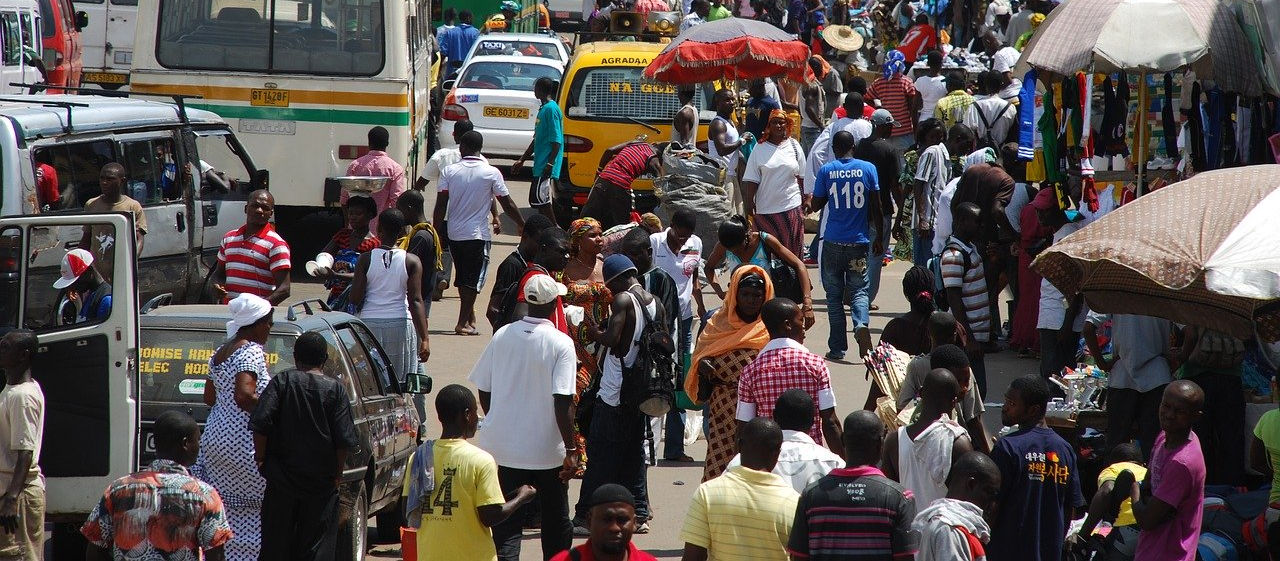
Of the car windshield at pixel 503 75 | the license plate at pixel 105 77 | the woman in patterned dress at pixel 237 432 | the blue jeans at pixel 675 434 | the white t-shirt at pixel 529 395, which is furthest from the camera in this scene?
the license plate at pixel 105 77

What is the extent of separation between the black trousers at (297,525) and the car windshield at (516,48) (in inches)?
649

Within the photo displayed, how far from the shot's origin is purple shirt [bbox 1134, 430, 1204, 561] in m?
6.11

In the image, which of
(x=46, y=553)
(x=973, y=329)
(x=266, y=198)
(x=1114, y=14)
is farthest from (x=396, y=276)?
(x=1114, y=14)

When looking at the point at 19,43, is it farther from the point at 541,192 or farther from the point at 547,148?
the point at 541,192

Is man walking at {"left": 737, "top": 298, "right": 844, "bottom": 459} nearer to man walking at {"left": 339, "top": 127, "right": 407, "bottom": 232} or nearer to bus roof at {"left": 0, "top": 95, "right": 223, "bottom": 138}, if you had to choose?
bus roof at {"left": 0, "top": 95, "right": 223, "bottom": 138}

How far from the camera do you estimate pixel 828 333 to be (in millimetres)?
13453

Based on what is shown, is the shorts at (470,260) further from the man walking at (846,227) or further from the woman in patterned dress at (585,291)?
the woman in patterned dress at (585,291)

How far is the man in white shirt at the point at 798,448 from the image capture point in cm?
604

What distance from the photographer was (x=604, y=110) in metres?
16.1

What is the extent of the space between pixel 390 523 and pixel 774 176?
518 centimetres

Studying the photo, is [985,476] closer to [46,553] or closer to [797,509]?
[797,509]

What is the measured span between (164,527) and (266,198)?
3.94m

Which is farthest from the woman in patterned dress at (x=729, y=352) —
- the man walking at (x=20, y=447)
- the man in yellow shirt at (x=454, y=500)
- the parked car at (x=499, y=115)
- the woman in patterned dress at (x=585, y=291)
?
the parked car at (x=499, y=115)

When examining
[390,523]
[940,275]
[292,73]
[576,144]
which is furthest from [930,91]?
[390,523]
